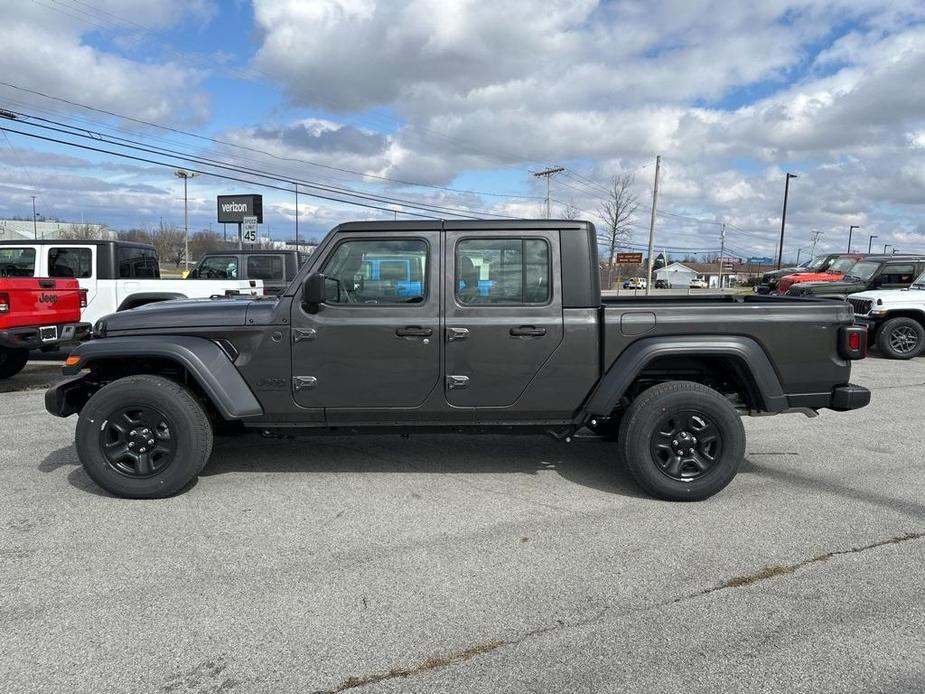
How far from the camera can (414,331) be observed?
14.2ft

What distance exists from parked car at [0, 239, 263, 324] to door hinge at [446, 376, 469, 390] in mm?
6842

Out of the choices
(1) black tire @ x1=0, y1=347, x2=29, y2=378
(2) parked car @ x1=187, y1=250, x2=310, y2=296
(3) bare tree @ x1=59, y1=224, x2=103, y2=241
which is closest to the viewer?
(1) black tire @ x1=0, y1=347, x2=29, y2=378

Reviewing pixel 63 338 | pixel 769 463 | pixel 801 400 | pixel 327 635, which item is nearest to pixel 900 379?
pixel 769 463

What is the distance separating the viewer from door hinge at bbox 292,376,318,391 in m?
4.36

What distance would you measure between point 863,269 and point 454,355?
52.1 ft

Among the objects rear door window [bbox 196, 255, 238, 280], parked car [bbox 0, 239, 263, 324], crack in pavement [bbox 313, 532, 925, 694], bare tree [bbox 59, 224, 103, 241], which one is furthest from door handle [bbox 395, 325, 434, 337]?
bare tree [bbox 59, 224, 103, 241]

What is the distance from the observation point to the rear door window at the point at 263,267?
1230 cm

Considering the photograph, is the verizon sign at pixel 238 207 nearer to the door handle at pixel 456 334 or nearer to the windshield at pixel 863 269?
Result: the windshield at pixel 863 269

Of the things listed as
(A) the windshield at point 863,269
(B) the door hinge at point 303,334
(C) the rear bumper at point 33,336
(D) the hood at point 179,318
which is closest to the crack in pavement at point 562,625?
(B) the door hinge at point 303,334

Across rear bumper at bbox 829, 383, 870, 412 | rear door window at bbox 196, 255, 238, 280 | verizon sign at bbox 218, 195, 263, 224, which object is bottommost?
rear bumper at bbox 829, 383, 870, 412

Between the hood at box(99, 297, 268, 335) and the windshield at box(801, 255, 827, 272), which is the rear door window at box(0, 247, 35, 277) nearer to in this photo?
the hood at box(99, 297, 268, 335)

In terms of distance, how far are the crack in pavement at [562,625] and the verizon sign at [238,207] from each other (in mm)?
37188

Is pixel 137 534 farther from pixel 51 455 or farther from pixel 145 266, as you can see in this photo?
pixel 145 266

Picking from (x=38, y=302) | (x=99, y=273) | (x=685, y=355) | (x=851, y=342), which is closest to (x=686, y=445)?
(x=685, y=355)
